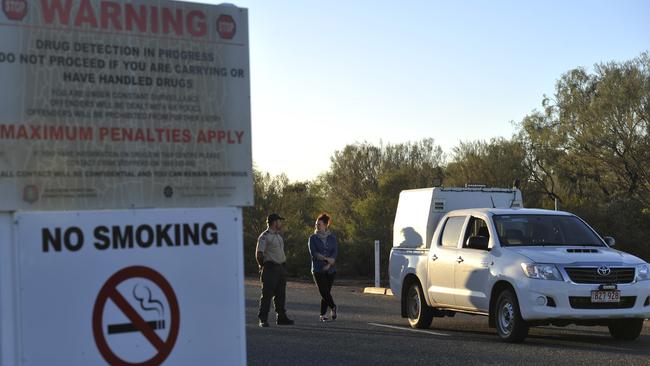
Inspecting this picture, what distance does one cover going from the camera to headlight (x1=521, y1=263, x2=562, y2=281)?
11.8m

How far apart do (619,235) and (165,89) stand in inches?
1249

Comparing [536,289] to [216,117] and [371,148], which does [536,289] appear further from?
[371,148]

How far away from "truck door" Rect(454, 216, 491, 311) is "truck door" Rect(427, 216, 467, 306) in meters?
0.15

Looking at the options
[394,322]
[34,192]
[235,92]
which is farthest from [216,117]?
[394,322]

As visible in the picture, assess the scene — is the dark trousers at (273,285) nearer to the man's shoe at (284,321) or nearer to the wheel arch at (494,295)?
the man's shoe at (284,321)

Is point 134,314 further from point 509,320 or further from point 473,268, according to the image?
point 473,268

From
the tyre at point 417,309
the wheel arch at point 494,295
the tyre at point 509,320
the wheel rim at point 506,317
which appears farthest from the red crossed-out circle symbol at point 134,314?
the tyre at point 417,309

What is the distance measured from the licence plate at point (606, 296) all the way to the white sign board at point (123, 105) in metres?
7.67

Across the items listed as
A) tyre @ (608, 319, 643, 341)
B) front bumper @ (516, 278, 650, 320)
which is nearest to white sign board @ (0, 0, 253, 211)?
front bumper @ (516, 278, 650, 320)

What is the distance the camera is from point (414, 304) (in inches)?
586

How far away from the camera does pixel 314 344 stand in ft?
40.2

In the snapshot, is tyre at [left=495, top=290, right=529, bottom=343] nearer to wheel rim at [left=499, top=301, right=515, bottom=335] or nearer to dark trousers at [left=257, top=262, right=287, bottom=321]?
wheel rim at [left=499, top=301, right=515, bottom=335]

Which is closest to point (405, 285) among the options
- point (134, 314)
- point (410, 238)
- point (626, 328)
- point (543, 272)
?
point (410, 238)

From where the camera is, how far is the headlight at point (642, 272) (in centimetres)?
1202
